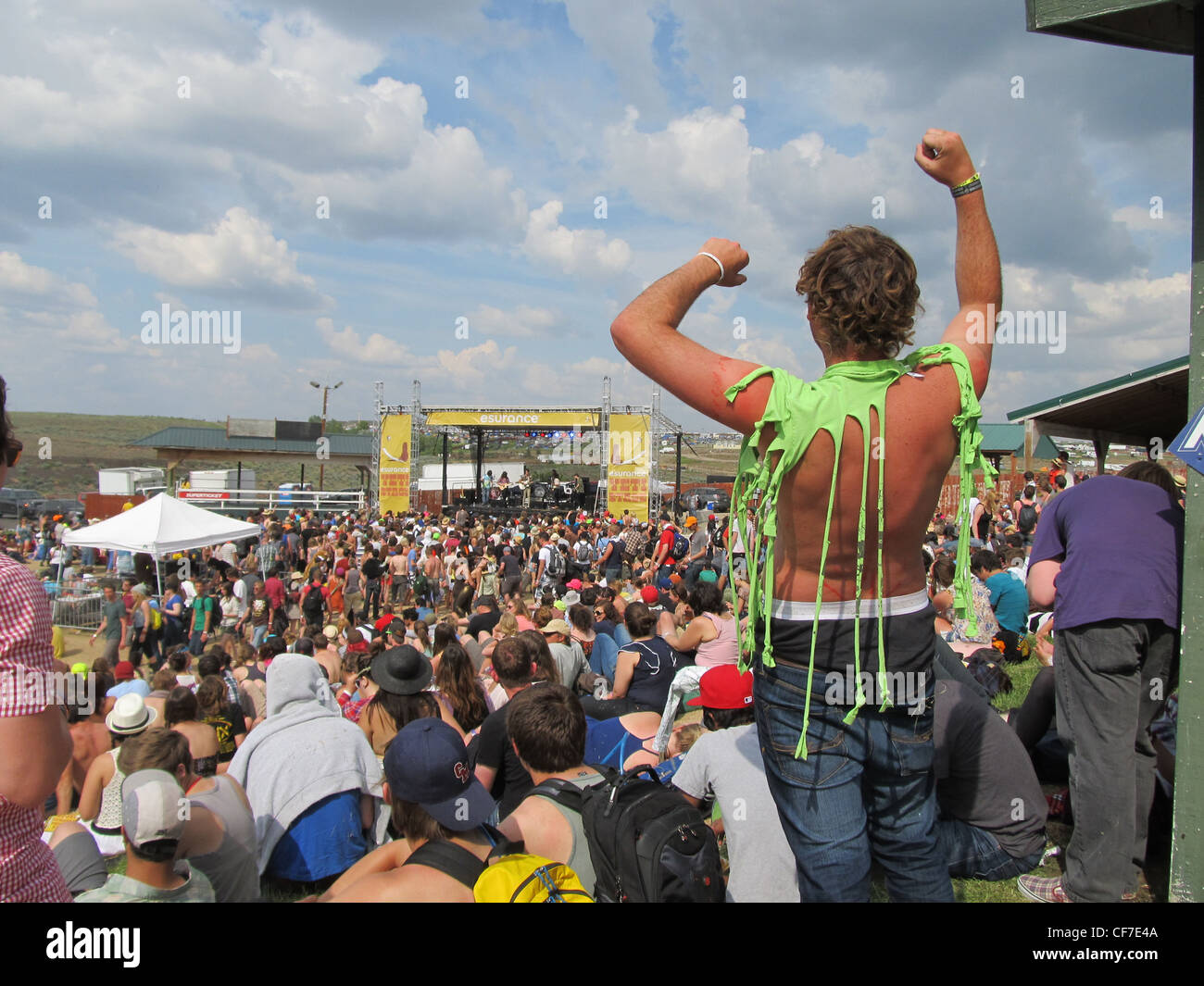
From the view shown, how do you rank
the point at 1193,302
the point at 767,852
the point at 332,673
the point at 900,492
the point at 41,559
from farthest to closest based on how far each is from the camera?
the point at 41,559
the point at 332,673
the point at 767,852
the point at 1193,302
the point at 900,492

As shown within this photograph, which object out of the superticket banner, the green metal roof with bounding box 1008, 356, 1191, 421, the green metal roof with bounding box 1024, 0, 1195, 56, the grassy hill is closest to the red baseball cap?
the green metal roof with bounding box 1024, 0, 1195, 56

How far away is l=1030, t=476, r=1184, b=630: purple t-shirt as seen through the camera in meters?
2.64

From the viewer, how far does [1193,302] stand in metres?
2.44

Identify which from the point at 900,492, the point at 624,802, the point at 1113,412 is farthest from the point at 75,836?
the point at 1113,412

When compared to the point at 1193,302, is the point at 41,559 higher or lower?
lower

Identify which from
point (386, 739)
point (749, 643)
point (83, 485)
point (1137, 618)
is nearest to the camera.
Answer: point (749, 643)

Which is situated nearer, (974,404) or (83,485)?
(974,404)

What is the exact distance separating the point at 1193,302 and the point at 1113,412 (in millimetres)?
12124

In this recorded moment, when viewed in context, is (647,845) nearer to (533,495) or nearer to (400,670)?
(400,670)

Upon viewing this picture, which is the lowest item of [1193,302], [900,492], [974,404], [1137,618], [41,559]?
[41,559]

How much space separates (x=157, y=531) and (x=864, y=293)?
537 inches

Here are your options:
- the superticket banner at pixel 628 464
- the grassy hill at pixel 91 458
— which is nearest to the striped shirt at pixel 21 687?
the superticket banner at pixel 628 464

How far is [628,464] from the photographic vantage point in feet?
93.6
